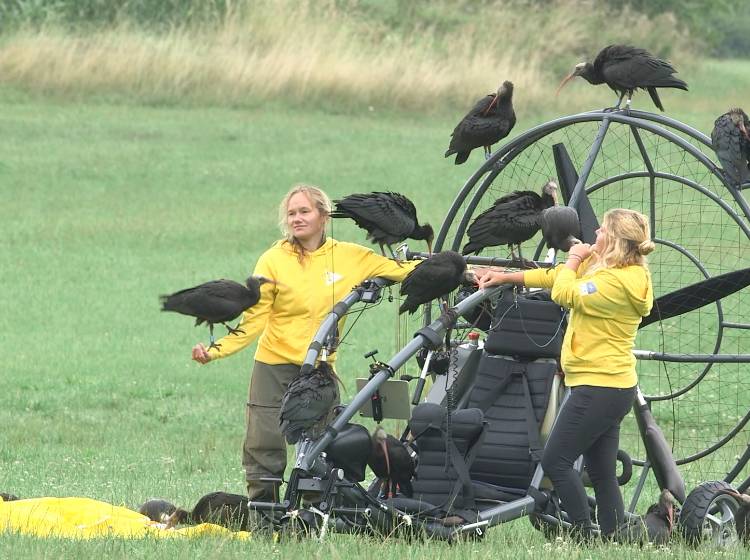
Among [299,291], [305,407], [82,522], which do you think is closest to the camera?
[305,407]

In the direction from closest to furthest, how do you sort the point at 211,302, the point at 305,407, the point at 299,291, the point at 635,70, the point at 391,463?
the point at 305,407, the point at 211,302, the point at 391,463, the point at 299,291, the point at 635,70

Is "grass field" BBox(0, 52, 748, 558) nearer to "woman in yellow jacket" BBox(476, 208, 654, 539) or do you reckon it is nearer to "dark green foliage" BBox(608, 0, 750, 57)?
"woman in yellow jacket" BBox(476, 208, 654, 539)

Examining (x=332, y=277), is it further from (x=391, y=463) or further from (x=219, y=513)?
(x=219, y=513)

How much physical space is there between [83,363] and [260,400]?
260 inches

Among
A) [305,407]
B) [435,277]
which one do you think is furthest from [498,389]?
[305,407]

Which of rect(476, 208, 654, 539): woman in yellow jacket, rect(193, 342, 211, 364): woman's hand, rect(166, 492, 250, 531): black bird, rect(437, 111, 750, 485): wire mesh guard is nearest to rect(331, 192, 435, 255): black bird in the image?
rect(476, 208, 654, 539): woman in yellow jacket

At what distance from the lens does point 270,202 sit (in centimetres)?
2245

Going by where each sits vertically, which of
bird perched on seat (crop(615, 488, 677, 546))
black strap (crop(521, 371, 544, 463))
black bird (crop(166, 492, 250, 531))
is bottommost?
black bird (crop(166, 492, 250, 531))

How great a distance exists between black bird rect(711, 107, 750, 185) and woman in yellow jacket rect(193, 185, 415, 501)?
5.27 feet

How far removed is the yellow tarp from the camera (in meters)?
6.89

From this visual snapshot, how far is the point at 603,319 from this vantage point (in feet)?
22.7

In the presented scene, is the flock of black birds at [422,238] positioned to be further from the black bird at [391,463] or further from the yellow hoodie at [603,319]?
the yellow hoodie at [603,319]

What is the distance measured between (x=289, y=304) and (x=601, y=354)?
5.04 ft

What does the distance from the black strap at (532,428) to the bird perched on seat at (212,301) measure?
4.95ft
